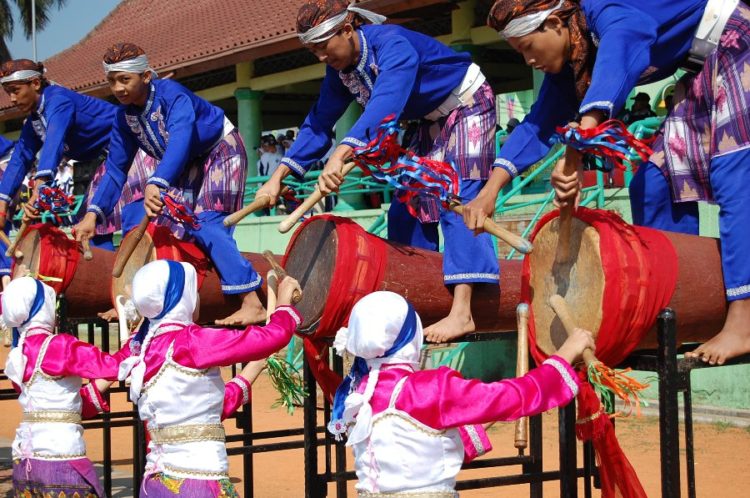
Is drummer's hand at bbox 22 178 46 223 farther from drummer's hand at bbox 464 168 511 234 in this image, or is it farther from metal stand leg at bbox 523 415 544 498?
drummer's hand at bbox 464 168 511 234

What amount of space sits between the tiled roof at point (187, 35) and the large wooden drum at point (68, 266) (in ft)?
18.2

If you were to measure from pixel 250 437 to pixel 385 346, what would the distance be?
118 inches

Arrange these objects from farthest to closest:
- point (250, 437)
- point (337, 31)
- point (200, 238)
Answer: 1. point (250, 437)
2. point (200, 238)
3. point (337, 31)

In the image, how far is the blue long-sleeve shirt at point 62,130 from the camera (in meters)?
6.95

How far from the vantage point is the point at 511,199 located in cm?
1027

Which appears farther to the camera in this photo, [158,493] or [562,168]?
[158,493]

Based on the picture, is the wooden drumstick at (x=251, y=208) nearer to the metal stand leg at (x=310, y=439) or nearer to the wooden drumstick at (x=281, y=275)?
the wooden drumstick at (x=281, y=275)

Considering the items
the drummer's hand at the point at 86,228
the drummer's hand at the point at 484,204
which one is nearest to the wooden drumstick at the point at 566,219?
the drummer's hand at the point at 484,204

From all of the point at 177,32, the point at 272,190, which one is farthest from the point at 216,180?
the point at 177,32

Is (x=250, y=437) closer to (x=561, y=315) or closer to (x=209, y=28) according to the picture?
(x=561, y=315)

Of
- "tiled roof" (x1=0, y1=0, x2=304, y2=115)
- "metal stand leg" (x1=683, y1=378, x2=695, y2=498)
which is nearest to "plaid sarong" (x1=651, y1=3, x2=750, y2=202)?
"metal stand leg" (x1=683, y1=378, x2=695, y2=498)

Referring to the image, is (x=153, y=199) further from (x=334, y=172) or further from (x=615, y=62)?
(x=615, y=62)

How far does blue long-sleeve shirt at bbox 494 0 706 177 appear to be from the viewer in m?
3.56

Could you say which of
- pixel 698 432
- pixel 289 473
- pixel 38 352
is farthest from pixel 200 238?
pixel 698 432
